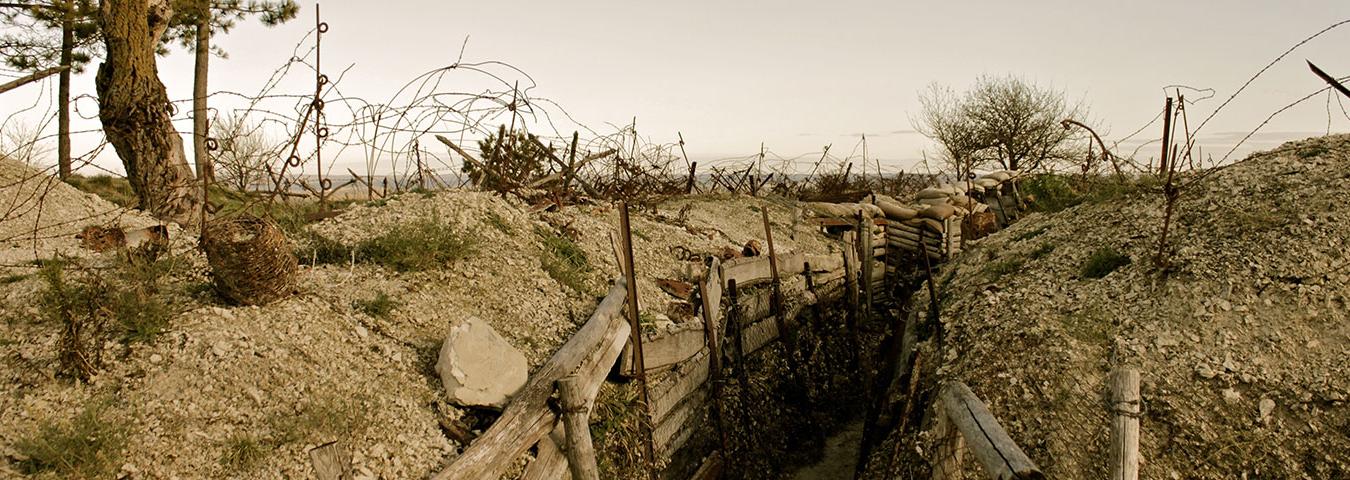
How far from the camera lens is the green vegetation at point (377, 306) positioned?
4.96 metres

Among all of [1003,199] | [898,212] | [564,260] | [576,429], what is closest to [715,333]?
[564,260]

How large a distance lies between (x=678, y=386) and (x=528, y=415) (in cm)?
213

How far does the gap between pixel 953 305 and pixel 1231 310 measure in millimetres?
2110

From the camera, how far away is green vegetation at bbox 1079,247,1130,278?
654cm

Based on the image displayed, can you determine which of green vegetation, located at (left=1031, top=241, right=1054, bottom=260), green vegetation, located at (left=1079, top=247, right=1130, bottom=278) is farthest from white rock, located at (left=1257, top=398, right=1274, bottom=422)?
green vegetation, located at (left=1031, top=241, right=1054, bottom=260)

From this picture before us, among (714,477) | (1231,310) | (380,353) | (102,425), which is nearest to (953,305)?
(1231,310)

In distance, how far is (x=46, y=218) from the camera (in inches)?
284

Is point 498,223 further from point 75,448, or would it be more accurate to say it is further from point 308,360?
point 75,448

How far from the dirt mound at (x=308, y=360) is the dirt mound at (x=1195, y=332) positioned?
279 centimetres

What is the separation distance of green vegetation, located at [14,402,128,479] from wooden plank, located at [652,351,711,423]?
333 cm

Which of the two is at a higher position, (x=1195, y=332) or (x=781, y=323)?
(x=1195, y=332)

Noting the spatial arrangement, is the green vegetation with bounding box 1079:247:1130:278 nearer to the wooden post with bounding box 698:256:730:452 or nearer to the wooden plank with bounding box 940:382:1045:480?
the wooden plank with bounding box 940:382:1045:480

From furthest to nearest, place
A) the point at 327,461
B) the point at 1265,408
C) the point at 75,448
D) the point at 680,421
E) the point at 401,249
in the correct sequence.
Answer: the point at 680,421 → the point at 401,249 → the point at 1265,408 → the point at 75,448 → the point at 327,461

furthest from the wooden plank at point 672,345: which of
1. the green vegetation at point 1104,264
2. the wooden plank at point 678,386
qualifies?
the green vegetation at point 1104,264
